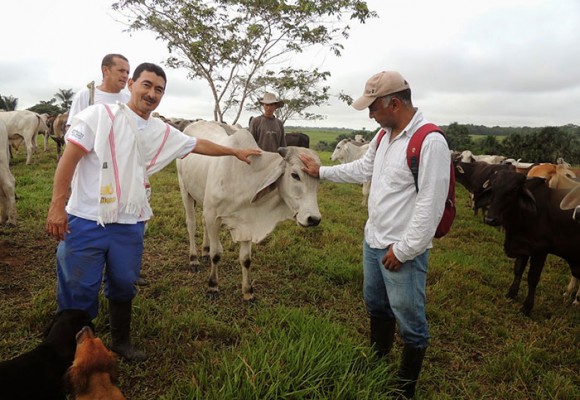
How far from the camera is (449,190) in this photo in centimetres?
210

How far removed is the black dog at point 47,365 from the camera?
5.80 ft

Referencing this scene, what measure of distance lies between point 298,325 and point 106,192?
5.81 feet

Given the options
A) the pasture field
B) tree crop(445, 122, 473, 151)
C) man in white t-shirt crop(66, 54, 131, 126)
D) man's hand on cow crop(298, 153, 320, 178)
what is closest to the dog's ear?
the pasture field

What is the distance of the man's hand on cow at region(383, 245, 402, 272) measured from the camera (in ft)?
6.93

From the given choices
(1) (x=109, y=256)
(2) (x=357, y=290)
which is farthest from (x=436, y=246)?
(1) (x=109, y=256)

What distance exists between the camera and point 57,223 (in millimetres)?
2062

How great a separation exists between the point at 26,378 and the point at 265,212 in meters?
2.30

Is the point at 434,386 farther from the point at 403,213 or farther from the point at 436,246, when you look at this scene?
the point at 436,246

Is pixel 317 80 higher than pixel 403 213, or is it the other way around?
pixel 317 80

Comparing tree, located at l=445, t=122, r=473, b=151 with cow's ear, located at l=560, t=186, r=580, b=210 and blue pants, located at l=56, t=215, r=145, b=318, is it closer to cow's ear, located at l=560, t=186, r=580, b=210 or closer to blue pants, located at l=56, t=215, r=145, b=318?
cow's ear, located at l=560, t=186, r=580, b=210

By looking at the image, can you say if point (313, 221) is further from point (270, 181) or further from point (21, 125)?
point (21, 125)

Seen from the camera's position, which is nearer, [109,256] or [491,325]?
[109,256]

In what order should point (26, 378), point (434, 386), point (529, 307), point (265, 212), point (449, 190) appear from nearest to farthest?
point (26, 378), point (449, 190), point (434, 386), point (265, 212), point (529, 307)

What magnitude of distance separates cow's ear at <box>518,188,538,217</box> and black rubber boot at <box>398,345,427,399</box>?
281cm
